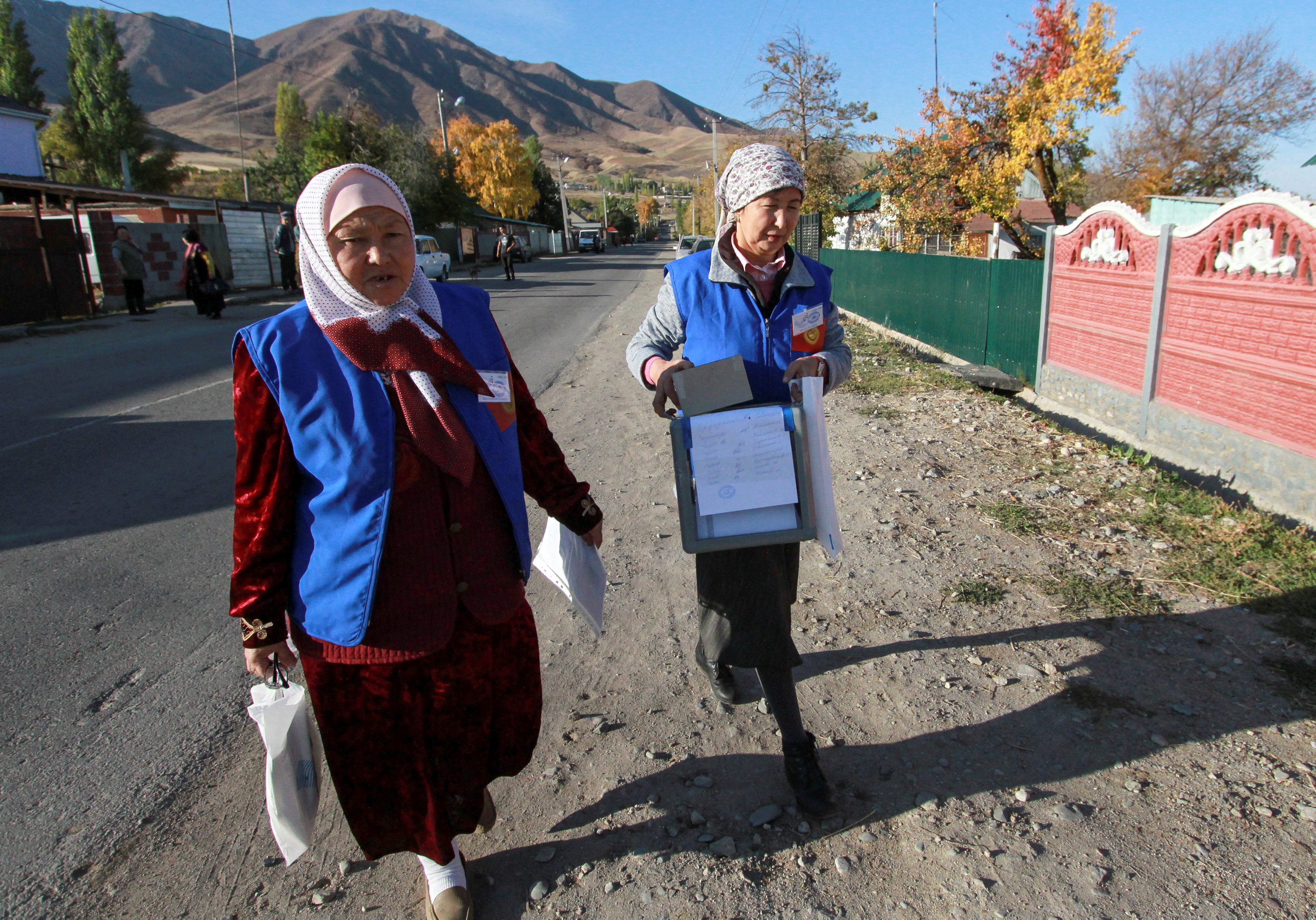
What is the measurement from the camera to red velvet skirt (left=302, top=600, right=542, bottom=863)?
6.22ft

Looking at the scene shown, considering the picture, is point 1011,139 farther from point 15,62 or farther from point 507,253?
point 15,62

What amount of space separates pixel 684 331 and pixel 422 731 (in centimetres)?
134

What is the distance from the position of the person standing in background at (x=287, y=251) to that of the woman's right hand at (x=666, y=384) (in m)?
18.4

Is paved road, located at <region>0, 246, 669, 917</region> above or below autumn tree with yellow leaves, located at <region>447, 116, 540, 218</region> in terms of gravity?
below

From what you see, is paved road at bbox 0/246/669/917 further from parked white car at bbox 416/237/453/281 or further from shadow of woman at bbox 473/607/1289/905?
parked white car at bbox 416/237/453/281

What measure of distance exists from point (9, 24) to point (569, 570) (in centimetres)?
7341

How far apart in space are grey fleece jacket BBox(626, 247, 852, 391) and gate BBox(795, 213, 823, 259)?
15401 mm

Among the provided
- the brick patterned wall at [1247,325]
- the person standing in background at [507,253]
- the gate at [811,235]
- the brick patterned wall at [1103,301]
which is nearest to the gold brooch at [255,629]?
the brick patterned wall at [1247,325]

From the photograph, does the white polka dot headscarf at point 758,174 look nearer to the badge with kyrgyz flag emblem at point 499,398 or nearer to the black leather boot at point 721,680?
the badge with kyrgyz flag emblem at point 499,398

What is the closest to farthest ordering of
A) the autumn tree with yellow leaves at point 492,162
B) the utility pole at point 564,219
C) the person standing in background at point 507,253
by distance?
the person standing in background at point 507,253, the autumn tree with yellow leaves at point 492,162, the utility pole at point 564,219

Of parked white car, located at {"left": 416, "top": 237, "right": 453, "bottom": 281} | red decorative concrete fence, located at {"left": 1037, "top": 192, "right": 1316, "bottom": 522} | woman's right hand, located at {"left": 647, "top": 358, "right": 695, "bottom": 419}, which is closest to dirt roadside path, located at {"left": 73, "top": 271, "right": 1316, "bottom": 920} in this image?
woman's right hand, located at {"left": 647, "top": 358, "right": 695, "bottom": 419}

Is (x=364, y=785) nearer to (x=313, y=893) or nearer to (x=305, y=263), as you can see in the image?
(x=313, y=893)

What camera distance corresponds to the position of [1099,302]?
7512 millimetres

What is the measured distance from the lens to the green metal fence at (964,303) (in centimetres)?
924
